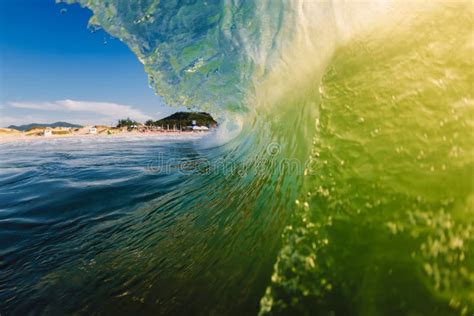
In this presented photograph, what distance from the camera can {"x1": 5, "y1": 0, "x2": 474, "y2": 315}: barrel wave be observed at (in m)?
1.69

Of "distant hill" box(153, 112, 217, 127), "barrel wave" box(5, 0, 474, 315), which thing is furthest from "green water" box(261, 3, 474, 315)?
"distant hill" box(153, 112, 217, 127)

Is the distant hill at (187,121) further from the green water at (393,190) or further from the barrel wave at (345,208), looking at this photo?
the green water at (393,190)

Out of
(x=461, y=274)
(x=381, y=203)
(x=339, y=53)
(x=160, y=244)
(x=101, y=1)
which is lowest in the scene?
(x=160, y=244)

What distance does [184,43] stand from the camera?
435cm

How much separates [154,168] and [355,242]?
19.1 feet

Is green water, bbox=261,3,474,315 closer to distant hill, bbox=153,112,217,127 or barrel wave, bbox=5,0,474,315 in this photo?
barrel wave, bbox=5,0,474,315

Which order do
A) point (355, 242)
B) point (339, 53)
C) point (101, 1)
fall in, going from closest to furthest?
point (355, 242), point (339, 53), point (101, 1)

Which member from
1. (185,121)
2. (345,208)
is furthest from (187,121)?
(345,208)

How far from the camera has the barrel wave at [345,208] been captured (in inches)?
66.4

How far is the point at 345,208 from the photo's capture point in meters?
1.95

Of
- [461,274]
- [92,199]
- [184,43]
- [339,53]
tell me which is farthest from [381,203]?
[92,199]

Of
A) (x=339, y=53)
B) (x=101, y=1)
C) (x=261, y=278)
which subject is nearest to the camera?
(x=261, y=278)

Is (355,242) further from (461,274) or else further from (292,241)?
(461,274)

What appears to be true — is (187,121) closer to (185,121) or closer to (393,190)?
(185,121)
